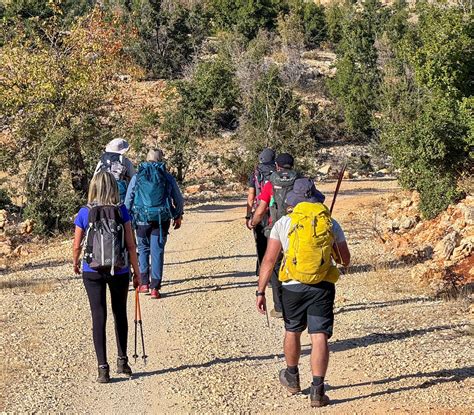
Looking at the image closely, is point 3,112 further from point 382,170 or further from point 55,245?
point 382,170

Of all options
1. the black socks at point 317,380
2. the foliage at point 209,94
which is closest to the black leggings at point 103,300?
the black socks at point 317,380

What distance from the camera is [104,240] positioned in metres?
7.15

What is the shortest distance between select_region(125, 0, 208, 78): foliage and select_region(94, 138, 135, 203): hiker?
3768 centimetres

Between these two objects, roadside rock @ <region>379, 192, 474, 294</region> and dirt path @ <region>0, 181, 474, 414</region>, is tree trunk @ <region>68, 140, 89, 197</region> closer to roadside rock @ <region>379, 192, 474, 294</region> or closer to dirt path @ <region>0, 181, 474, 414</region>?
dirt path @ <region>0, 181, 474, 414</region>

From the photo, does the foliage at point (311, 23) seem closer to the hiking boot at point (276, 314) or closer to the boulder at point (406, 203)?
the boulder at point (406, 203)

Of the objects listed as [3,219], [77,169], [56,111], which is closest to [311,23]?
[77,169]

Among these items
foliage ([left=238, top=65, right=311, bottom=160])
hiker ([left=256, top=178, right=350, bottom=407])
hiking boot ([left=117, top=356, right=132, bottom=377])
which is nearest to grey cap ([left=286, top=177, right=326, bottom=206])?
hiker ([left=256, top=178, right=350, bottom=407])

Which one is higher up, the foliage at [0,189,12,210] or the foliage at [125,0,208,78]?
the foliage at [125,0,208,78]

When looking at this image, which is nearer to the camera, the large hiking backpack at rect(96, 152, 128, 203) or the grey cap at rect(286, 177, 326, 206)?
the grey cap at rect(286, 177, 326, 206)

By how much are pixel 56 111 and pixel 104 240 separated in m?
12.5

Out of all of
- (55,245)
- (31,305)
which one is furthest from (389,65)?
(31,305)

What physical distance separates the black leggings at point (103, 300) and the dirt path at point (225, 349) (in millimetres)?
399

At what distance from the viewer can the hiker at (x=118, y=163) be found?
1001 centimetres

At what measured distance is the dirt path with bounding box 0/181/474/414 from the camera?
7.11 meters
